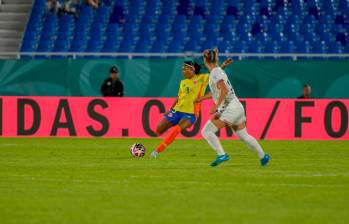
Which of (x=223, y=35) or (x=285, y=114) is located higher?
(x=223, y=35)

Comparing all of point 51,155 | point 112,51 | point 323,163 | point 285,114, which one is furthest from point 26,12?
point 323,163

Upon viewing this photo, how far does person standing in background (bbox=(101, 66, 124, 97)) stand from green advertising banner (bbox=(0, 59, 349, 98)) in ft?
5.59

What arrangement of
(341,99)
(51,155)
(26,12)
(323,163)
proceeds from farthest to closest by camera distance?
(26,12)
(341,99)
(51,155)
(323,163)

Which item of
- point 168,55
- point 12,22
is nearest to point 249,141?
point 168,55

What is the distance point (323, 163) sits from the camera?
1789 cm

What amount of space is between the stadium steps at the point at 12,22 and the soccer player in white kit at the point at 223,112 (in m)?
17.3

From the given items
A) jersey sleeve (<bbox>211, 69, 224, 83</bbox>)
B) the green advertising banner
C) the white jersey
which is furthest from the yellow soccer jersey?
the green advertising banner

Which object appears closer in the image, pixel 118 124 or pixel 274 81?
pixel 118 124

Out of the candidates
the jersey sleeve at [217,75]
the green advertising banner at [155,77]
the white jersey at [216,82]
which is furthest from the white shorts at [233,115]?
the green advertising banner at [155,77]

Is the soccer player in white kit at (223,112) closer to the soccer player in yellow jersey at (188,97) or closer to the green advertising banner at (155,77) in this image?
the soccer player in yellow jersey at (188,97)

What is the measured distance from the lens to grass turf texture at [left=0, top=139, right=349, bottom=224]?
10.3m

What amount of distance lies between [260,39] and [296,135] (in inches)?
236

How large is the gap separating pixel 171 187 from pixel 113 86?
14.2m

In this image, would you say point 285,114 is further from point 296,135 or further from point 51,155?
point 51,155
